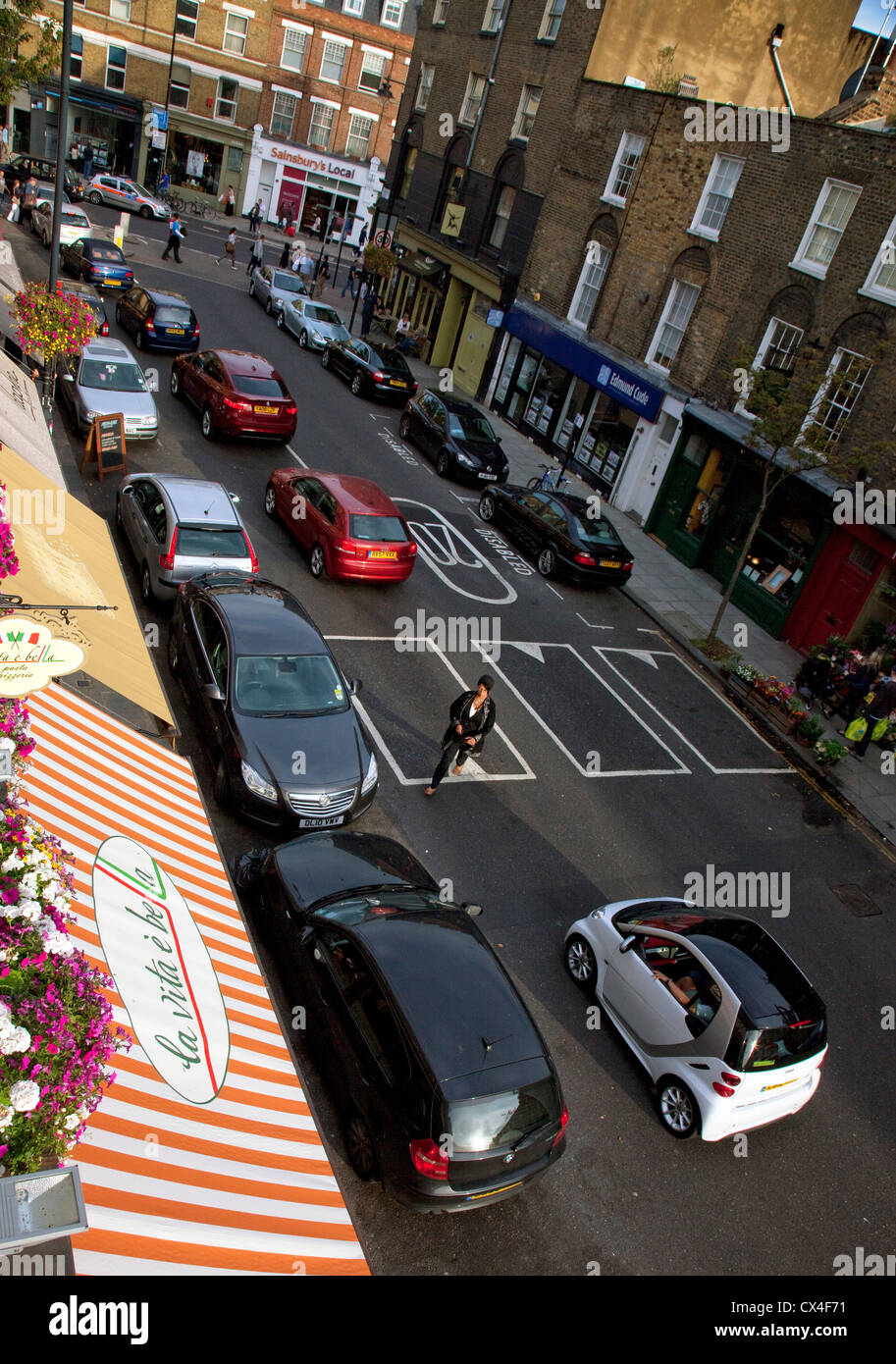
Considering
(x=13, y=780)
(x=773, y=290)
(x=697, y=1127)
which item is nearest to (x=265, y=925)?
(x=13, y=780)

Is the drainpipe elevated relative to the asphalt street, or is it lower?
elevated

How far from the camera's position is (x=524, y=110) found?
96.9 feet

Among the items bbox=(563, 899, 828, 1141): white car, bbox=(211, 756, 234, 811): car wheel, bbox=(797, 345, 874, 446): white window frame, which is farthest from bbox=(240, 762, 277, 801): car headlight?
bbox=(797, 345, 874, 446): white window frame

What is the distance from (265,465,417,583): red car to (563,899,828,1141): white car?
336 inches

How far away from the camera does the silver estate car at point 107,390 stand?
1823 cm

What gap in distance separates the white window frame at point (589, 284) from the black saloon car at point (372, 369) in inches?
213

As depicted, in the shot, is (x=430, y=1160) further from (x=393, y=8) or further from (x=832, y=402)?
(x=393, y=8)

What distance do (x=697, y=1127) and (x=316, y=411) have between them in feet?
71.9

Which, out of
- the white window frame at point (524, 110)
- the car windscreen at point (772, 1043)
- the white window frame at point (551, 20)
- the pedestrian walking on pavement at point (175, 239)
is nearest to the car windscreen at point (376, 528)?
the car windscreen at point (772, 1043)

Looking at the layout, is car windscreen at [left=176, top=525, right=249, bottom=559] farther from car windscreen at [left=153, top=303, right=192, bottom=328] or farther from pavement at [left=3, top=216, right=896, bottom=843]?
car windscreen at [left=153, top=303, right=192, bottom=328]

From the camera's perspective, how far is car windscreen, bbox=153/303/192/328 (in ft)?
78.6

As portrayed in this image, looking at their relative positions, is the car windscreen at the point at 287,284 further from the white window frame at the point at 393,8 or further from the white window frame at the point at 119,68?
the white window frame at the point at 393,8

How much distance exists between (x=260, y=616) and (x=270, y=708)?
1482 mm

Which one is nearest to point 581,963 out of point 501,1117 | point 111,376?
point 501,1117
